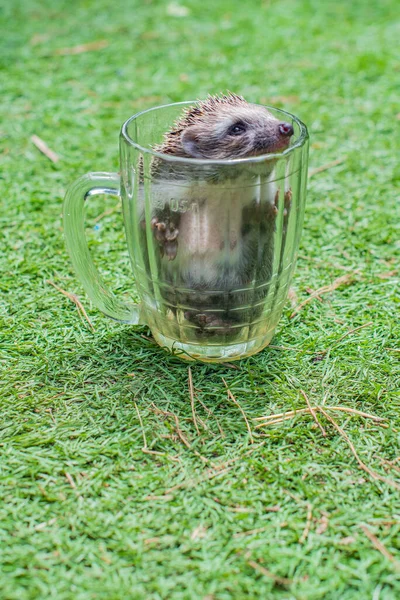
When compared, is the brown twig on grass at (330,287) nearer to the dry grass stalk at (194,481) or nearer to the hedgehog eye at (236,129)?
the hedgehog eye at (236,129)

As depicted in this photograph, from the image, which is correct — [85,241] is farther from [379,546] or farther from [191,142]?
[379,546]

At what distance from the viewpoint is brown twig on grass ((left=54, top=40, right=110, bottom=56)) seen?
5.14 metres

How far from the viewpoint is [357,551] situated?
5.38ft

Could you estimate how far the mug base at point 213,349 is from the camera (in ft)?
7.32

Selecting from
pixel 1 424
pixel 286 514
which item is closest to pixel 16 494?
pixel 1 424

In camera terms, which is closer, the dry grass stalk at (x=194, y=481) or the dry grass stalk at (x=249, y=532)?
the dry grass stalk at (x=249, y=532)

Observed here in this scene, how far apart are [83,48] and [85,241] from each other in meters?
3.47

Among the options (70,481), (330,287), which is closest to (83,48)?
(330,287)

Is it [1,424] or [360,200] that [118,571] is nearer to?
[1,424]

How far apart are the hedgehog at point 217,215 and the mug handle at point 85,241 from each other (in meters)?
0.23

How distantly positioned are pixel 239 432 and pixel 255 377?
27 cm

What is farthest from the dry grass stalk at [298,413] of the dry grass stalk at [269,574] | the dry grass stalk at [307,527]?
the dry grass stalk at [269,574]

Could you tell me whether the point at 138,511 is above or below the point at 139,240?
below

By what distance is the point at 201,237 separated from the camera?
1979 mm
